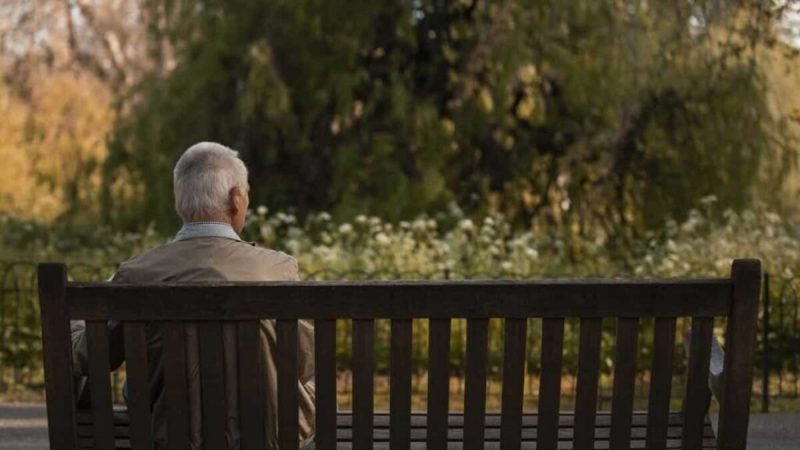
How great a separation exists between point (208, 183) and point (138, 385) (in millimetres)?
541

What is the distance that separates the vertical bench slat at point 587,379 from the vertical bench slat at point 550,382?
0.05 m

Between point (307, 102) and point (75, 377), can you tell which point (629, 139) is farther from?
point (75, 377)

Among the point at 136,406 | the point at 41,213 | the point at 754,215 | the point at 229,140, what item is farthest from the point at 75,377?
the point at 41,213

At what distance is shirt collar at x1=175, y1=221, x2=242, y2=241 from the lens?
344 cm

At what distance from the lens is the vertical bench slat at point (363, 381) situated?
3.22 m

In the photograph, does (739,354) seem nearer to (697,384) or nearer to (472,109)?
(697,384)

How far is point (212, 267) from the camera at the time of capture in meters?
3.37

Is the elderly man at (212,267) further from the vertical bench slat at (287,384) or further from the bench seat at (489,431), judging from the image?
the bench seat at (489,431)

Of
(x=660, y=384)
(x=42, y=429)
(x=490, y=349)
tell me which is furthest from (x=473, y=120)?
(x=660, y=384)

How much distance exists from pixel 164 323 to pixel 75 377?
1.11ft

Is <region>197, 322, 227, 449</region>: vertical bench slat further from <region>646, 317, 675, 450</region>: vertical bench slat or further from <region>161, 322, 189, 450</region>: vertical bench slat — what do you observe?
<region>646, 317, 675, 450</region>: vertical bench slat

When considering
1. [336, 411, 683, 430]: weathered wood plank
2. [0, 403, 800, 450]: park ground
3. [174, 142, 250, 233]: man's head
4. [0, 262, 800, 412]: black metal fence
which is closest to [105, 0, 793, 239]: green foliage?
[0, 262, 800, 412]: black metal fence

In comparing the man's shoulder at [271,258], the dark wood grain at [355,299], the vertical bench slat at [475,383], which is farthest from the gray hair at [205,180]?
the vertical bench slat at [475,383]

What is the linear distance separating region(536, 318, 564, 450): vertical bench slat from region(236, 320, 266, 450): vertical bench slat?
2.18 feet
